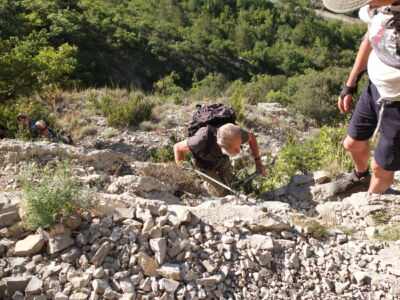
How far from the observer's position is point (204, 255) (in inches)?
90.7

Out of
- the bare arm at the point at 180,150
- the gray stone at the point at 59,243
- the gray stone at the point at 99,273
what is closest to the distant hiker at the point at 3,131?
the bare arm at the point at 180,150

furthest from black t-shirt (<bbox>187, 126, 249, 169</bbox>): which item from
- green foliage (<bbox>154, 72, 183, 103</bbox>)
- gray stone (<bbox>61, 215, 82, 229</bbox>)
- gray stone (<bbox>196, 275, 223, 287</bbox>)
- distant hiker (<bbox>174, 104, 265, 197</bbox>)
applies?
green foliage (<bbox>154, 72, 183, 103</bbox>)

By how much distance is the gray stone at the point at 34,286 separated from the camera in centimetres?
195

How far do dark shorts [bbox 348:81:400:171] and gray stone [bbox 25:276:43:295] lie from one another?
2.64 m

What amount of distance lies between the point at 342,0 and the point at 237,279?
1.83 m

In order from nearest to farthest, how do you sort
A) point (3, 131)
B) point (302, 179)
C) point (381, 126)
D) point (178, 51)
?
point (381, 126) → point (302, 179) → point (3, 131) → point (178, 51)

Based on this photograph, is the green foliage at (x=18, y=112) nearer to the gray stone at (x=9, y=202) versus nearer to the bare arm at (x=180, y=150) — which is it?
the gray stone at (x=9, y=202)

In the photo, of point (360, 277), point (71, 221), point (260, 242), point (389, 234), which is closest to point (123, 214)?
point (71, 221)

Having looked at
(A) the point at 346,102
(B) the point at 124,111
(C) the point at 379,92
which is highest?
(C) the point at 379,92

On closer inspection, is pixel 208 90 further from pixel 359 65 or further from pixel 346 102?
pixel 359 65

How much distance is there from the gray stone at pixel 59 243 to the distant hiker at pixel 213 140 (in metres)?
1.66

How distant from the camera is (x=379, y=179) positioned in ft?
9.80

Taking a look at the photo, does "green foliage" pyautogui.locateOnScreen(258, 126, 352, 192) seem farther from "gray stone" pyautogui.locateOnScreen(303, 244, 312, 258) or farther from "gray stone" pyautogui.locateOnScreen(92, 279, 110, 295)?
"gray stone" pyautogui.locateOnScreen(92, 279, 110, 295)

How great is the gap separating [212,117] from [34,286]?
232 cm
